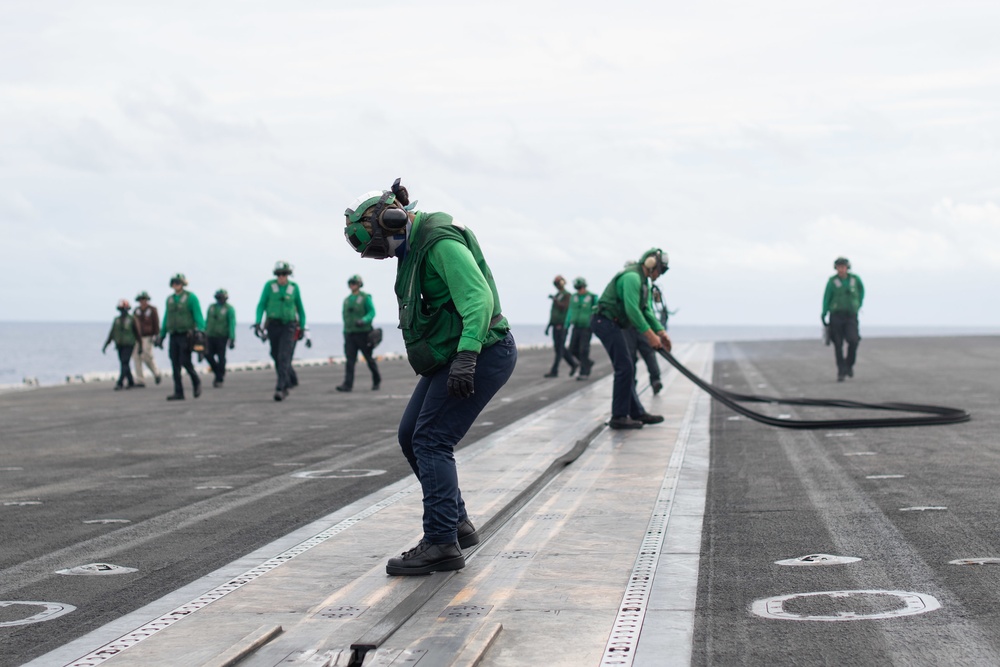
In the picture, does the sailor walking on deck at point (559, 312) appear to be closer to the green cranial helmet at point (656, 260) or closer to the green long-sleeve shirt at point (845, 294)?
the green long-sleeve shirt at point (845, 294)

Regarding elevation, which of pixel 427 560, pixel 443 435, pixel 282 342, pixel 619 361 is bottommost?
pixel 427 560

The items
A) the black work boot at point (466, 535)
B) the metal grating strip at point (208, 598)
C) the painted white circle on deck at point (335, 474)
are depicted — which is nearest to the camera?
the metal grating strip at point (208, 598)

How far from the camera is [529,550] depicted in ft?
19.8

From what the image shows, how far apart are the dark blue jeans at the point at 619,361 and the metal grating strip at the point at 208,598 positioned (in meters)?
5.30

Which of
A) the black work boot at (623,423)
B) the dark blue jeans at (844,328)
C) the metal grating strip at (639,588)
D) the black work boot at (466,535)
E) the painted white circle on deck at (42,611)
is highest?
the dark blue jeans at (844,328)

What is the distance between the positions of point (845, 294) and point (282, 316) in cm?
1012

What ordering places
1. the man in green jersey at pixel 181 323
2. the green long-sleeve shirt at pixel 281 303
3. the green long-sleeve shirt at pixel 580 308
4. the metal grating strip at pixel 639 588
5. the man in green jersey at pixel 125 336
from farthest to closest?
the man in green jersey at pixel 125 336
the green long-sleeve shirt at pixel 580 308
the man in green jersey at pixel 181 323
the green long-sleeve shirt at pixel 281 303
the metal grating strip at pixel 639 588

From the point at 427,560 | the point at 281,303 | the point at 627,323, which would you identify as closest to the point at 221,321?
the point at 281,303

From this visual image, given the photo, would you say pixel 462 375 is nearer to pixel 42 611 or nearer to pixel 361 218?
pixel 361 218

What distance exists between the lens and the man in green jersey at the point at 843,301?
69.5 feet

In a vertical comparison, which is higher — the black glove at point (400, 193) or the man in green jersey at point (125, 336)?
the black glove at point (400, 193)

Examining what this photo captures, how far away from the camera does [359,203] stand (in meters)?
5.74

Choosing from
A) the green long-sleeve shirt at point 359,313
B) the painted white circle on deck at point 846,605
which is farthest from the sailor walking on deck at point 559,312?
the painted white circle on deck at point 846,605

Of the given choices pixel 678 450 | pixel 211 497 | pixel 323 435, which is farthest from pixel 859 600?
pixel 323 435
